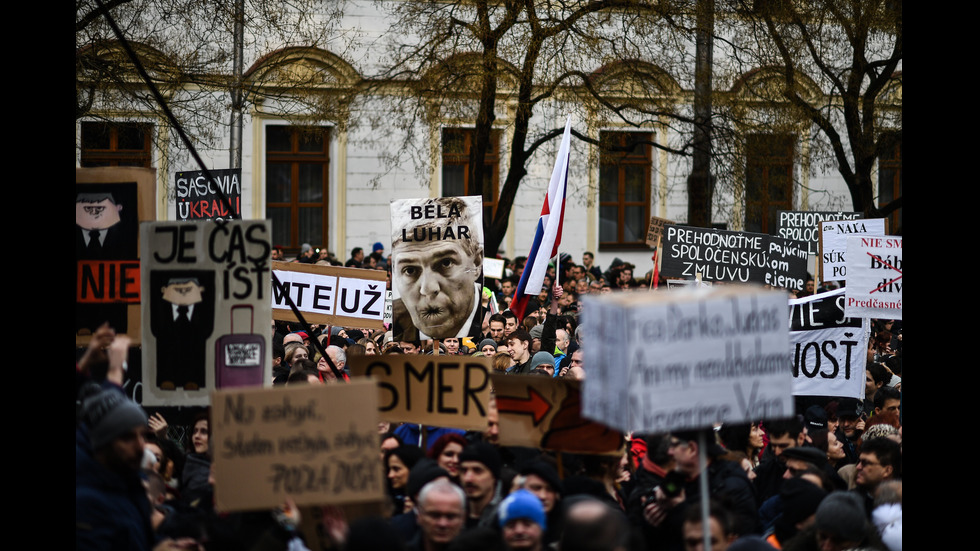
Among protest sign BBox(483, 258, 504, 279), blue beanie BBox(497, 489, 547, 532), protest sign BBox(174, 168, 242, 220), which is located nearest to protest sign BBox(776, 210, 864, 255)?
protest sign BBox(483, 258, 504, 279)

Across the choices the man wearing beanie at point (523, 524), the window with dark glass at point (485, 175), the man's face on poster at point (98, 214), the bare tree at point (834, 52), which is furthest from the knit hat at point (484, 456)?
the window with dark glass at point (485, 175)

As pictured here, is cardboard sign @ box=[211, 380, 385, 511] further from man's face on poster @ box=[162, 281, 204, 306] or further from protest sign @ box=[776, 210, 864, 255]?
protest sign @ box=[776, 210, 864, 255]

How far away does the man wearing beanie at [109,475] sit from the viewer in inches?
193

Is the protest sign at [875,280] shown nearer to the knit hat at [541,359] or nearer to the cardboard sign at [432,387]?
the knit hat at [541,359]

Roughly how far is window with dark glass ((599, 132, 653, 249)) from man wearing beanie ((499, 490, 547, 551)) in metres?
21.8

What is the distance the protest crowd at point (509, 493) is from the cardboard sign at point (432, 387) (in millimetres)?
164

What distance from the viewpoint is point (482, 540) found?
184 inches

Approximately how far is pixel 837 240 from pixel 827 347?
4985 mm

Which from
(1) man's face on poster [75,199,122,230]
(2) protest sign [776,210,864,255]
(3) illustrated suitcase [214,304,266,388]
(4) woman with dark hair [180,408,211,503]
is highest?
(2) protest sign [776,210,864,255]

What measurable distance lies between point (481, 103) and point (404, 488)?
42.2 feet

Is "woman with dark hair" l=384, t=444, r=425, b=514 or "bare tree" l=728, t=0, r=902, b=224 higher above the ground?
"bare tree" l=728, t=0, r=902, b=224

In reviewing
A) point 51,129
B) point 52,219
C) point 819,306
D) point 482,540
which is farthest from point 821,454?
point 51,129

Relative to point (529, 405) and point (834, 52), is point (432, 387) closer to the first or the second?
point (529, 405)

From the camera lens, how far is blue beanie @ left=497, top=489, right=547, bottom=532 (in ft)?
16.3
